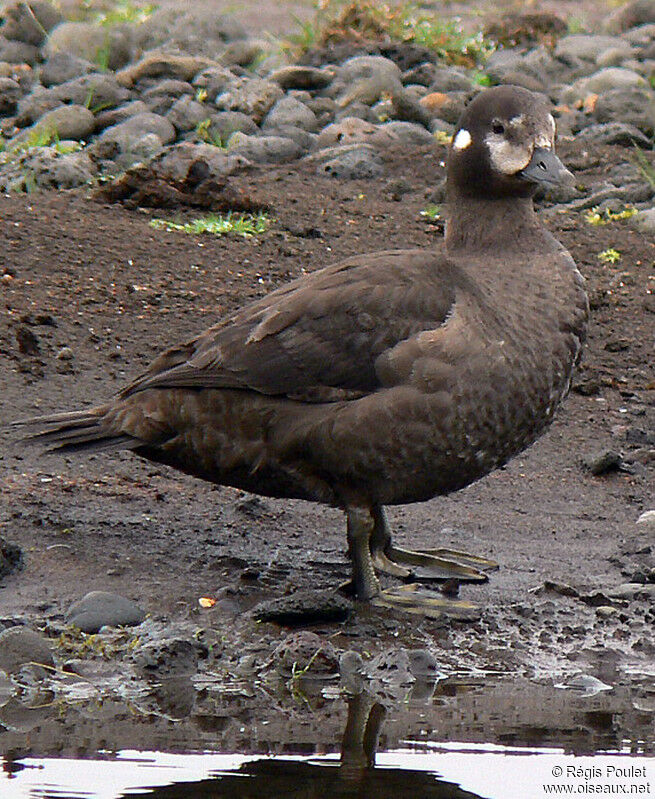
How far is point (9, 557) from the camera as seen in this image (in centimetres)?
563

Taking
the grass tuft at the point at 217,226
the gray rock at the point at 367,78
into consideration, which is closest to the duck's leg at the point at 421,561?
the grass tuft at the point at 217,226

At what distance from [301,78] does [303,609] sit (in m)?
6.65

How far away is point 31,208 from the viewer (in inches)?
336

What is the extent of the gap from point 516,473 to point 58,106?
4987 millimetres

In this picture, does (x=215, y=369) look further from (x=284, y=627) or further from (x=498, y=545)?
(x=498, y=545)

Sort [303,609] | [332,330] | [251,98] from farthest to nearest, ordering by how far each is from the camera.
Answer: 1. [251,98]
2. [332,330]
3. [303,609]

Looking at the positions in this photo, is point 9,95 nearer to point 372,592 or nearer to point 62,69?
point 62,69

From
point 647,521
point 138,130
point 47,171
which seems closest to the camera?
point 647,521

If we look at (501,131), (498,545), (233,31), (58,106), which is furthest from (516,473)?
(233,31)

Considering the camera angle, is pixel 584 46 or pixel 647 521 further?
pixel 584 46

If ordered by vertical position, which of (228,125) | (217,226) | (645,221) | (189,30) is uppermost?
(189,30)

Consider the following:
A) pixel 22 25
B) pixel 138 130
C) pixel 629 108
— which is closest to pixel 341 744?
pixel 138 130

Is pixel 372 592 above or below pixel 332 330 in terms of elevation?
below

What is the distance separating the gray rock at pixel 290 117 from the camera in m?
10.5
